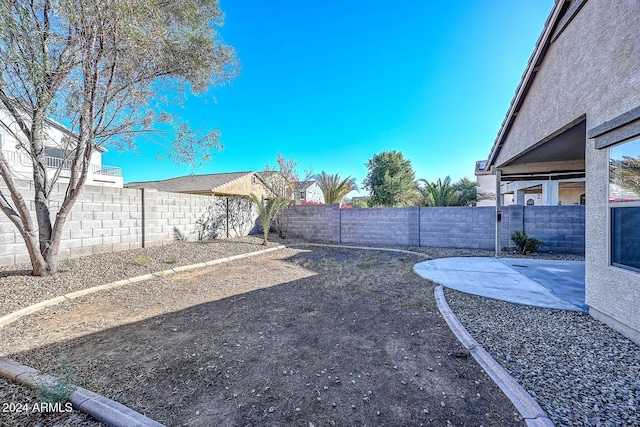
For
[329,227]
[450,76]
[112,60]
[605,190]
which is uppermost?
[450,76]

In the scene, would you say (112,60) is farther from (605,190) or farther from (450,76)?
(450,76)

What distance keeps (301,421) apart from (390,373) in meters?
0.93

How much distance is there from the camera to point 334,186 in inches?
512

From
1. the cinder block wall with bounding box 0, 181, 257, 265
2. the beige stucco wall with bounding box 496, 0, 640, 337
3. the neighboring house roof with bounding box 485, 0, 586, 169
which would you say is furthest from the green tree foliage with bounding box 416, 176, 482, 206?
the cinder block wall with bounding box 0, 181, 257, 265

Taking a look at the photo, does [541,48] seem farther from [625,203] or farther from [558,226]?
[558,226]

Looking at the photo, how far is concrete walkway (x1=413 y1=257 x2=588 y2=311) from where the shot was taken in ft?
13.2

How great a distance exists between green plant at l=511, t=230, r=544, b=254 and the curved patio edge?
20.5 ft

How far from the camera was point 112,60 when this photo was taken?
14.0ft

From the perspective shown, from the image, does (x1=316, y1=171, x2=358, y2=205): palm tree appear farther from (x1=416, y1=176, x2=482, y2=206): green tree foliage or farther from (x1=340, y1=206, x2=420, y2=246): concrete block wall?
(x1=416, y1=176, x2=482, y2=206): green tree foliage

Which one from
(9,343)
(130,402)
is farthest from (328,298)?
(9,343)

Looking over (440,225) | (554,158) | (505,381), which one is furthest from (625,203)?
(440,225)

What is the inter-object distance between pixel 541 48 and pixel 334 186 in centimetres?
920

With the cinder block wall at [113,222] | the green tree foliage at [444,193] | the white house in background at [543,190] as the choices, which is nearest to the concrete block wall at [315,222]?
the green tree foliage at [444,193]

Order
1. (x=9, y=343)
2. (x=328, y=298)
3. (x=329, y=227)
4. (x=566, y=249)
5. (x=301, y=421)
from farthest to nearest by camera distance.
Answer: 1. (x=329, y=227)
2. (x=566, y=249)
3. (x=328, y=298)
4. (x=9, y=343)
5. (x=301, y=421)
